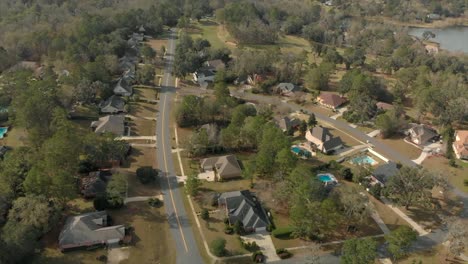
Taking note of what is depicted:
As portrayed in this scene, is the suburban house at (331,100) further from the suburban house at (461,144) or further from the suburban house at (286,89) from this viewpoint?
the suburban house at (461,144)

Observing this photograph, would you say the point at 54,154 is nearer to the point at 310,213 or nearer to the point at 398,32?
the point at 310,213

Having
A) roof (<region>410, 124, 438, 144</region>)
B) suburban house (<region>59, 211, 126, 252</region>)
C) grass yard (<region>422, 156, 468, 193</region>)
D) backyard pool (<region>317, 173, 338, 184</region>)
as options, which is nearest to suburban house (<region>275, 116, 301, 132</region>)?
backyard pool (<region>317, 173, 338, 184</region>)

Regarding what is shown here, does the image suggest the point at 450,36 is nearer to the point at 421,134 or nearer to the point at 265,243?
the point at 421,134

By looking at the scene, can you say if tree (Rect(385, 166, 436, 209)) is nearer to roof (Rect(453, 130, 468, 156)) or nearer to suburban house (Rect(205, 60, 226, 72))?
roof (Rect(453, 130, 468, 156))

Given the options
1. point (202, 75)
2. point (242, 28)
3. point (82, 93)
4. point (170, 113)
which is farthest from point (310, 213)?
point (242, 28)

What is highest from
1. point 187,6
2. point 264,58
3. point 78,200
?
point 187,6

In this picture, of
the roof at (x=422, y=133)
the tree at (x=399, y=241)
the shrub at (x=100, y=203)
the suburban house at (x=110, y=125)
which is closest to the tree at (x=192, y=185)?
the shrub at (x=100, y=203)
